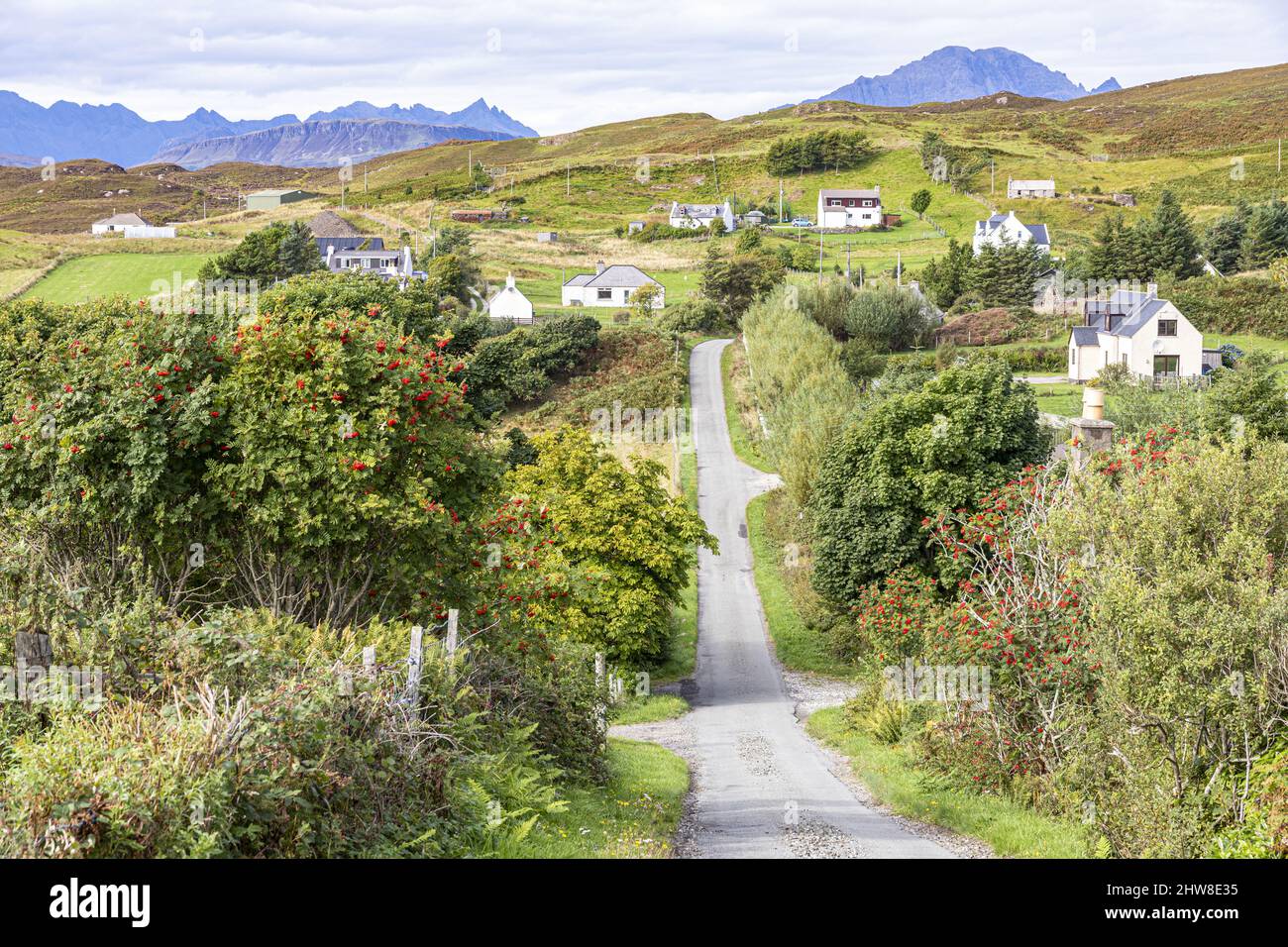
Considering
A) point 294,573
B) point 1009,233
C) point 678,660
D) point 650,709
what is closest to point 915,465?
point 678,660

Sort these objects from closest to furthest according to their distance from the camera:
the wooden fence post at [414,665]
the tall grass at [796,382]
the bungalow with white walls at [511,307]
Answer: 1. the wooden fence post at [414,665]
2. the tall grass at [796,382]
3. the bungalow with white walls at [511,307]

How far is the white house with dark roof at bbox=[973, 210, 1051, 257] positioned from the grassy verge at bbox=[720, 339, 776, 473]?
103 feet

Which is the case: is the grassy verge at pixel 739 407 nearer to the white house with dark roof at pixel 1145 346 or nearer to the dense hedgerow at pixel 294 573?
the white house with dark roof at pixel 1145 346

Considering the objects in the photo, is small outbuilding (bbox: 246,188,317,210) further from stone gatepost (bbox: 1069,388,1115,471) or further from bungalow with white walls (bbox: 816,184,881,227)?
stone gatepost (bbox: 1069,388,1115,471)

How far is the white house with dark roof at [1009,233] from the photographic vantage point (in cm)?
10231

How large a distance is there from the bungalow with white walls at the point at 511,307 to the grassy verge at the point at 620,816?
7044 cm

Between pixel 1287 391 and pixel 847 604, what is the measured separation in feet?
54.8

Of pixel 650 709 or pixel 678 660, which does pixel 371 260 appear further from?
pixel 650 709

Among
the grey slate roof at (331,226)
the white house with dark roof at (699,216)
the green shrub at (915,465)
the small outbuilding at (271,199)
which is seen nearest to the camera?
the green shrub at (915,465)

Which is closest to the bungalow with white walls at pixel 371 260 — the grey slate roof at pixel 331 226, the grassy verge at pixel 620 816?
the grey slate roof at pixel 331 226

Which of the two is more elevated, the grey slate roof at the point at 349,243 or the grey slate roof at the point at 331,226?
the grey slate roof at the point at 331,226

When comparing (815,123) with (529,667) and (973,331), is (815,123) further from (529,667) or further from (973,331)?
(529,667)

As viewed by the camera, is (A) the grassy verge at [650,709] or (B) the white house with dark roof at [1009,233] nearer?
(A) the grassy verge at [650,709]
